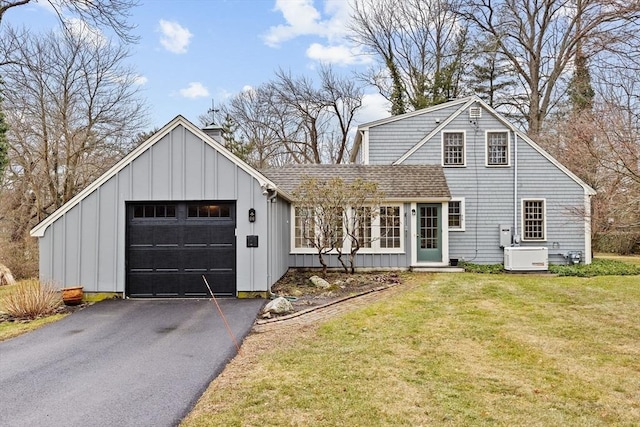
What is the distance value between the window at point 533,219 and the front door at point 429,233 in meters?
3.66

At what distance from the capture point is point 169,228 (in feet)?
29.5

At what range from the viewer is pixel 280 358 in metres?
5.11

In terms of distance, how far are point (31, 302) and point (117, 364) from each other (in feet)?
12.8

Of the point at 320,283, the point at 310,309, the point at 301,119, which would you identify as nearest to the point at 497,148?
the point at 320,283

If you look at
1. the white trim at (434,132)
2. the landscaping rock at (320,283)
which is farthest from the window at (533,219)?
the landscaping rock at (320,283)

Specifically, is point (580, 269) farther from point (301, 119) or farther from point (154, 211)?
point (301, 119)

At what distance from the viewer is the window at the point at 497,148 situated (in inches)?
566

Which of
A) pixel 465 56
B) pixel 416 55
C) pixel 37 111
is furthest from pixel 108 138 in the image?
pixel 465 56

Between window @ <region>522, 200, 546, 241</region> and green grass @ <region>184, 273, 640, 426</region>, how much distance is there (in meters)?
6.53

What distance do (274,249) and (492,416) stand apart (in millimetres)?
6814

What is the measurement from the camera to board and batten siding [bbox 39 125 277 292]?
28.8 ft

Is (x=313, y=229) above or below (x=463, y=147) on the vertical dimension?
below

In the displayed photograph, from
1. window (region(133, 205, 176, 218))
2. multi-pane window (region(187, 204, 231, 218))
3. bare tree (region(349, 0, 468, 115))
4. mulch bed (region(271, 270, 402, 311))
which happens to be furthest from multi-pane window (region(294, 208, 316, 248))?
bare tree (region(349, 0, 468, 115))

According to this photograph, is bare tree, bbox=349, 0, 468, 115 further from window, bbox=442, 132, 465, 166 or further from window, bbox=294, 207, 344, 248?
window, bbox=294, 207, 344, 248
